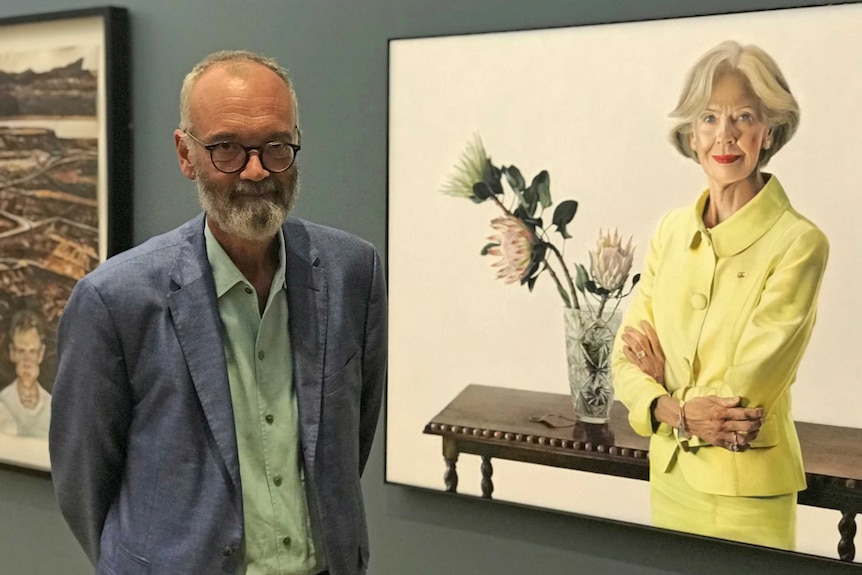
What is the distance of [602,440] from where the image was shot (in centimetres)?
156

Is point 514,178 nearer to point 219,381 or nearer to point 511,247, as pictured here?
point 511,247

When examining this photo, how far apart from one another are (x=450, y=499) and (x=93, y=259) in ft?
3.26

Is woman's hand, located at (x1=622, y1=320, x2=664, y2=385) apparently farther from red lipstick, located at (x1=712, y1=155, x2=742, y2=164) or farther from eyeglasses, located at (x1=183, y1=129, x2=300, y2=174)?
eyeglasses, located at (x1=183, y1=129, x2=300, y2=174)

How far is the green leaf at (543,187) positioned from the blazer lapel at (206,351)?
25.1 inches

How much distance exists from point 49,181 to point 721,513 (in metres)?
1.62

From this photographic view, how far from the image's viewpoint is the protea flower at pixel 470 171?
1.64m

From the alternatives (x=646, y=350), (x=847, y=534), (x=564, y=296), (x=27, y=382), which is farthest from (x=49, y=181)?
(x=847, y=534)

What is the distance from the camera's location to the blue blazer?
1184 mm

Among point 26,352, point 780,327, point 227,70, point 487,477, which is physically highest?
point 227,70

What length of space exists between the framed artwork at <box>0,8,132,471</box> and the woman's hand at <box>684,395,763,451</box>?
1315 mm

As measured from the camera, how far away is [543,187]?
1587 mm

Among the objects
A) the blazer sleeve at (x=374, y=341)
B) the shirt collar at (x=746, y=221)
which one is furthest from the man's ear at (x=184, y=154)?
the shirt collar at (x=746, y=221)

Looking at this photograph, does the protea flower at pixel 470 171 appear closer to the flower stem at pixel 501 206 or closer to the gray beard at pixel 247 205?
the flower stem at pixel 501 206

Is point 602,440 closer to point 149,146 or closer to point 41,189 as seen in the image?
point 149,146
